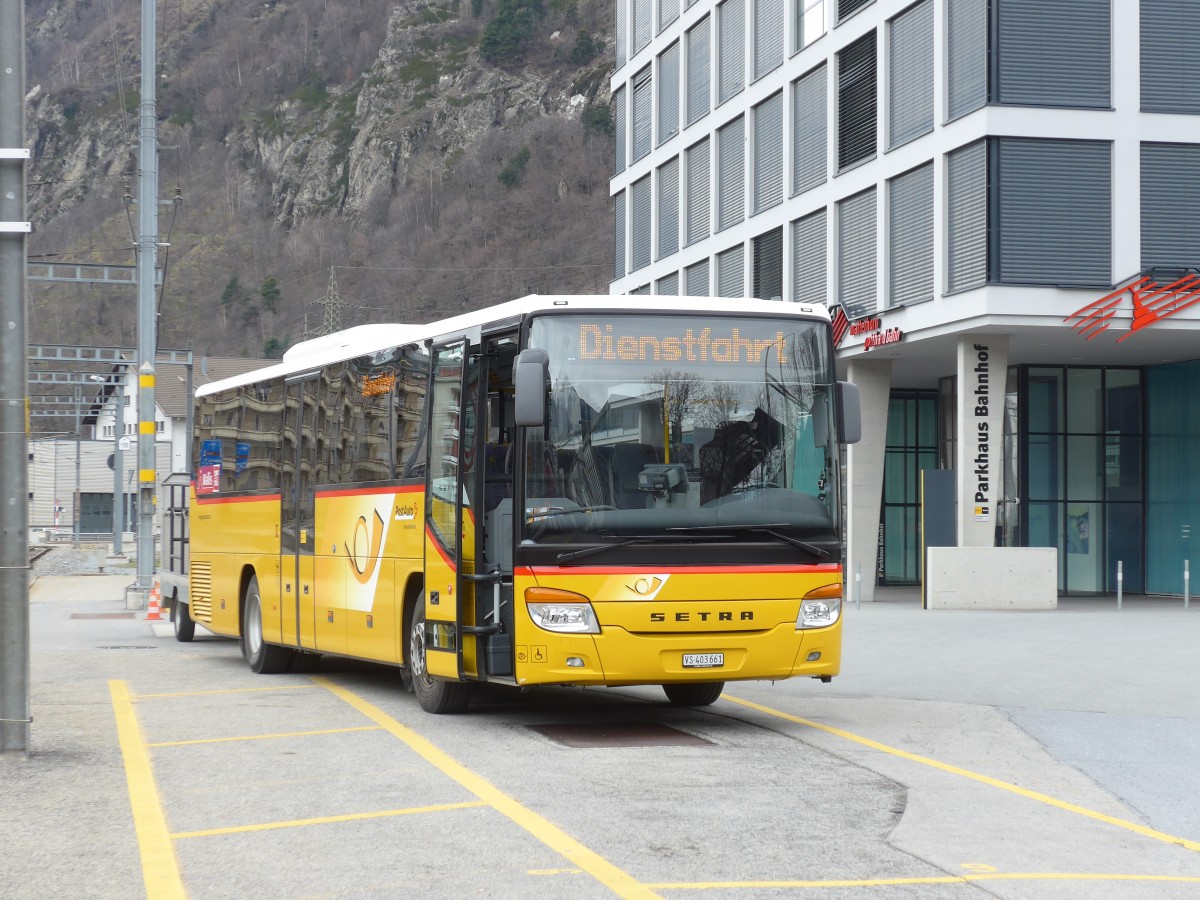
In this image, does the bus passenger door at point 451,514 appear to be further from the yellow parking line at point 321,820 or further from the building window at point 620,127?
the building window at point 620,127

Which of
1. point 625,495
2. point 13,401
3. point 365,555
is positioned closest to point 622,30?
point 365,555

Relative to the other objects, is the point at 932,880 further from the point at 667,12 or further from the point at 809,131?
the point at 667,12

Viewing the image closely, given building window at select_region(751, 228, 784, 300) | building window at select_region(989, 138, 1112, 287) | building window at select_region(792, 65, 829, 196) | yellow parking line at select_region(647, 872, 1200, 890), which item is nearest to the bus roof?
yellow parking line at select_region(647, 872, 1200, 890)

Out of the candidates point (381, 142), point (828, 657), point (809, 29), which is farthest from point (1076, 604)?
point (381, 142)

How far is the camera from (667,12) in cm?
4641

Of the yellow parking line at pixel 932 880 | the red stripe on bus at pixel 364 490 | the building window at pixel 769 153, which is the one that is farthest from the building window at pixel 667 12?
the yellow parking line at pixel 932 880

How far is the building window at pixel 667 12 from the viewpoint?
45688 mm

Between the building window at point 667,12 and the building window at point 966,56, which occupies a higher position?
the building window at point 667,12

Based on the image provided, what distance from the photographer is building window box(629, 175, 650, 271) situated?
47750 millimetres

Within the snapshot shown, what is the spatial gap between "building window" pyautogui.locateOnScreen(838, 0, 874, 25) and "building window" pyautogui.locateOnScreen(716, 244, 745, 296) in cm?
692

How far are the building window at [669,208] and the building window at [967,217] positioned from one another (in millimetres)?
14666

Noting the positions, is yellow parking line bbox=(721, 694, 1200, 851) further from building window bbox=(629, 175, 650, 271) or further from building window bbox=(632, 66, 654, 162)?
building window bbox=(632, 66, 654, 162)

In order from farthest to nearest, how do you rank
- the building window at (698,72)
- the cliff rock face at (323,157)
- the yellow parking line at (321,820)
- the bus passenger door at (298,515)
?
1. the cliff rock face at (323,157)
2. the building window at (698,72)
3. the bus passenger door at (298,515)
4. the yellow parking line at (321,820)

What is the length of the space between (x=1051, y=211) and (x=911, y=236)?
3270mm
